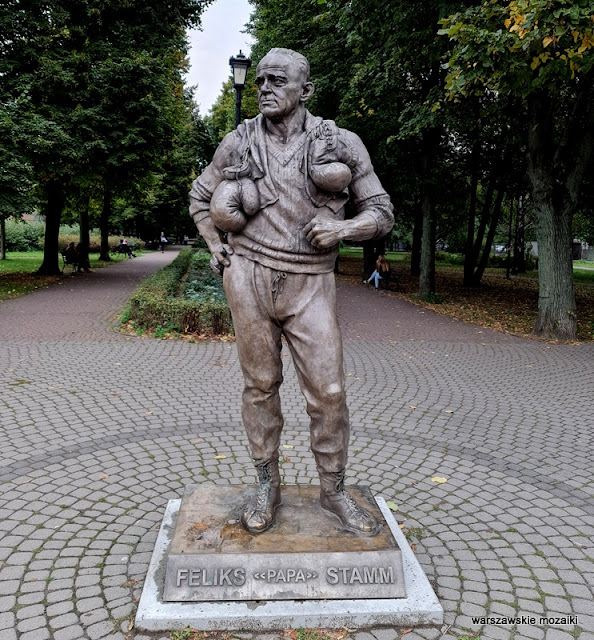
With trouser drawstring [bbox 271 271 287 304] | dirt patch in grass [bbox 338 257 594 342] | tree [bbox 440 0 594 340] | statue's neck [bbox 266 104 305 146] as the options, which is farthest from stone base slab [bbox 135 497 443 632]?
dirt patch in grass [bbox 338 257 594 342]

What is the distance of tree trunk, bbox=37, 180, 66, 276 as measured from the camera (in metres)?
20.4

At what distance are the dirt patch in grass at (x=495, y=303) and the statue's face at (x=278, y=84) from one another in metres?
10.9

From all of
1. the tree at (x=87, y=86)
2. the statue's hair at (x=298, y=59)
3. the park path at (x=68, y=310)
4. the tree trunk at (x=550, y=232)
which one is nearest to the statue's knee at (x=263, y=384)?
the statue's hair at (x=298, y=59)

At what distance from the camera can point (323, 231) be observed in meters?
2.96

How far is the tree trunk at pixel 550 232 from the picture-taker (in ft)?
39.4

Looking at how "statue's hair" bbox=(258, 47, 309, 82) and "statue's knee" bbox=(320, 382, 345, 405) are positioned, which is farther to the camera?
"statue's knee" bbox=(320, 382, 345, 405)

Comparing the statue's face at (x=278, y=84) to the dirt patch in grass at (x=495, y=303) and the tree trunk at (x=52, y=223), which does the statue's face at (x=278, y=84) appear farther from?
the tree trunk at (x=52, y=223)

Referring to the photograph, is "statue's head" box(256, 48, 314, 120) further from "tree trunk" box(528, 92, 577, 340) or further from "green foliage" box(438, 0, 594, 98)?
"tree trunk" box(528, 92, 577, 340)

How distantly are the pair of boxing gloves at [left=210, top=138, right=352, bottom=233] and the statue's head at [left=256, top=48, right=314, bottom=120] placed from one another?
0.26 m

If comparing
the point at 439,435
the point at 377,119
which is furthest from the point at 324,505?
the point at 377,119

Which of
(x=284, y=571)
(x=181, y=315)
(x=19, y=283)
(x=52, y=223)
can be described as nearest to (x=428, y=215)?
(x=181, y=315)

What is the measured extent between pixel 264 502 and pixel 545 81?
9396mm

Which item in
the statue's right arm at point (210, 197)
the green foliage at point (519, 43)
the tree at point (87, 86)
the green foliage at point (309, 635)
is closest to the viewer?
the green foliage at point (309, 635)

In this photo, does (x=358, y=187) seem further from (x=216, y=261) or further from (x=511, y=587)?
(x=511, y=587)
